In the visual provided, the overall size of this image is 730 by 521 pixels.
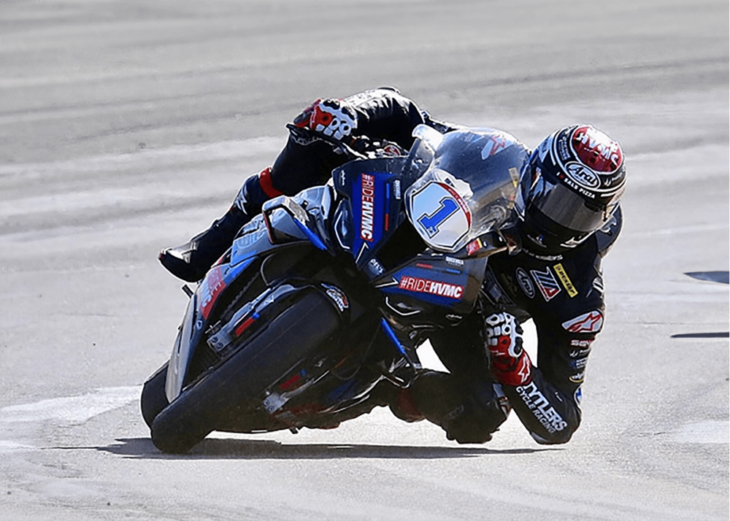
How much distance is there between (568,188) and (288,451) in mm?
1463

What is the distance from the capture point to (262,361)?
4.77 m

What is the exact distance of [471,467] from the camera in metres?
4.85

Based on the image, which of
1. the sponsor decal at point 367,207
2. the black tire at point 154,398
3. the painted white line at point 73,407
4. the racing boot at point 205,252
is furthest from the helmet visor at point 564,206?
the painted white line at point 73,407

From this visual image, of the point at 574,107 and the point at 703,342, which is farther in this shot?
the point at 574,107

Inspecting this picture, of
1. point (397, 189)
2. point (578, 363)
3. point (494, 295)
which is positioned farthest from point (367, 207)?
point (578, 363)

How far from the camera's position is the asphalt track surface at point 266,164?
14.3 ft

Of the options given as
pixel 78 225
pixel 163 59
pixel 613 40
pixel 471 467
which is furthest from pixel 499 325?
pixel 613 40

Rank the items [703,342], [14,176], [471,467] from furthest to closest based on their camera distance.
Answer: [14,176], [703,342], [471,467]

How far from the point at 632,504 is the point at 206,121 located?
10983 mm

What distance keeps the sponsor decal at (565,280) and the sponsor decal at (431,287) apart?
782 millimetres

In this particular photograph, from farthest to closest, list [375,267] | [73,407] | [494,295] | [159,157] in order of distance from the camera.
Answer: [159,157] < [73,407] < [494,295] < [375,267]

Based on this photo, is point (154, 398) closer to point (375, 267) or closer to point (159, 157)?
point (375, 267)

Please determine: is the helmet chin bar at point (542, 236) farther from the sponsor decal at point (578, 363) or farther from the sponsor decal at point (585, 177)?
the sponsor decal at point (578, 363)

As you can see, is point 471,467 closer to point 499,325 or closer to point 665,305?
point 499,325
